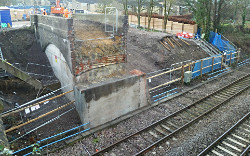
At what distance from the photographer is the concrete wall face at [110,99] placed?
8891mm

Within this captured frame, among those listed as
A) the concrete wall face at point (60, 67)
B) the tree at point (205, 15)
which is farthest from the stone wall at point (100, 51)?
the tree at point (205, 15)

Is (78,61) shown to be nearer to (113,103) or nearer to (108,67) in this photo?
(108,67)

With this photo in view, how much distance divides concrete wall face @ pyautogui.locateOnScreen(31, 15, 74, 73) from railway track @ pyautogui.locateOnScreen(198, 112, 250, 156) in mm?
7373

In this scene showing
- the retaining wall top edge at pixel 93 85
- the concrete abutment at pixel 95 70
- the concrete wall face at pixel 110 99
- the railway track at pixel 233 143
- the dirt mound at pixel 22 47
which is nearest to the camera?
the railway track at pixel 233 143

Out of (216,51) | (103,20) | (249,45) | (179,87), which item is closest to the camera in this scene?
(103,20)

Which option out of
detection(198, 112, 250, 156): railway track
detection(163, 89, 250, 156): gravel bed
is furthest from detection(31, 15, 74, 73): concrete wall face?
detection(198, 112, 250, 156): railway track

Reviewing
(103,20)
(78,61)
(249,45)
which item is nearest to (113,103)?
(78,61)

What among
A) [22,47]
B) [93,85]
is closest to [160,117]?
[93,85]

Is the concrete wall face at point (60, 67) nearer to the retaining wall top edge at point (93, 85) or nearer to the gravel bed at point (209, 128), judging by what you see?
the retaining wall top edge at point (93, 85)

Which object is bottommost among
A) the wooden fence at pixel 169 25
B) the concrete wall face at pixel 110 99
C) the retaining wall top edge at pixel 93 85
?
the concrete wall face at pixel 110 99

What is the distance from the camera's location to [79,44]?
10.8m

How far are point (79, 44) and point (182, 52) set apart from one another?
1253 cm

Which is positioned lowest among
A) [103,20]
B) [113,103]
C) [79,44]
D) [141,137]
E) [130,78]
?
[141,137]

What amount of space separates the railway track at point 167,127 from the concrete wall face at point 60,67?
4.29 metres
